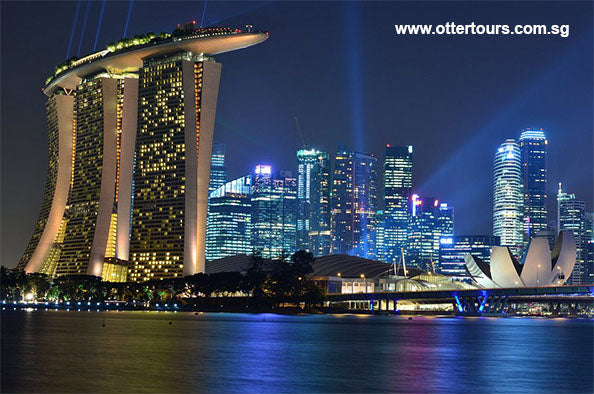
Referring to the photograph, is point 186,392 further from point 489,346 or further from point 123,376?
point 489,346

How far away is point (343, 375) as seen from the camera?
64062 mm

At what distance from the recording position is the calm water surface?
57.5 m

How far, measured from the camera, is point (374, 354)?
81.9 metres

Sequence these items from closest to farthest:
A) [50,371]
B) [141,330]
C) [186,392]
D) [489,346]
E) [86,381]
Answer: [186,392] < [86,381] < [50,371] < [489,346] < [141,330]

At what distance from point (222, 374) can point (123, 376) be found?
23.7 ft

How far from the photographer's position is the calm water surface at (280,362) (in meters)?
57.5

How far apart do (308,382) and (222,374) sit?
23.0ft

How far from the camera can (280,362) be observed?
72.4m

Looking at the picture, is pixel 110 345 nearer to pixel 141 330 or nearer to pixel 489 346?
pixel 141 330

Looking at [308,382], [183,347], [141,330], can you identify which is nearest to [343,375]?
[308,382]

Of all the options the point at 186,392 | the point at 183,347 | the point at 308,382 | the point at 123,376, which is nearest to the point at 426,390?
the point at 308,382

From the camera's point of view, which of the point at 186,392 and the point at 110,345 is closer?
the point at 186,392

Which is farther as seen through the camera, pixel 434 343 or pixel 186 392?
pixel 434 343

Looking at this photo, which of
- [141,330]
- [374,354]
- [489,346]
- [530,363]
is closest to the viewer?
[530,363]
